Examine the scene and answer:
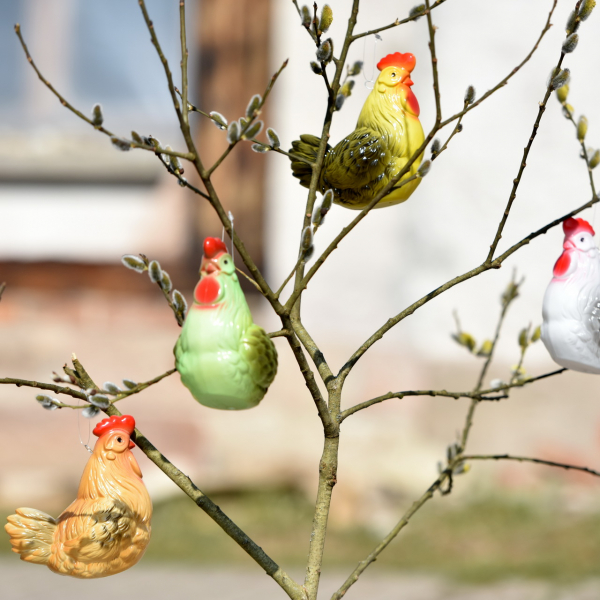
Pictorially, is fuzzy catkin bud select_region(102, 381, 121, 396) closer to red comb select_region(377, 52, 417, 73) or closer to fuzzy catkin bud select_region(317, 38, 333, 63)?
fuzzy catkin bud select_region(317, 38, 333, 63)

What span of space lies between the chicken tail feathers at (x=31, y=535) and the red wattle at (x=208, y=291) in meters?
0.34

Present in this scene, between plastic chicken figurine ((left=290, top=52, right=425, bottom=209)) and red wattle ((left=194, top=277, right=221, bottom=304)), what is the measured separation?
232 mm

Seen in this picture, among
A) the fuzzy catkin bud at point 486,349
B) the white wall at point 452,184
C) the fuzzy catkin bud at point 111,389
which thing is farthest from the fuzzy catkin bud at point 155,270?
the white wall at point 452,184

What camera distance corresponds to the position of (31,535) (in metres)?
0.95

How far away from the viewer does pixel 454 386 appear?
10.8 ft

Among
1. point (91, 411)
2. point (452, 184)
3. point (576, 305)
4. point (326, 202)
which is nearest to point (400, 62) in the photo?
point (326, 202)

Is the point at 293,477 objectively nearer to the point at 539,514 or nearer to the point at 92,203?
the point at 539,514

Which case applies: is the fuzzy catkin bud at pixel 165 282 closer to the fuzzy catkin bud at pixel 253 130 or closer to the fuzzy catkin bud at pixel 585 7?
the fuzzy catkin bud at pixel 253 130

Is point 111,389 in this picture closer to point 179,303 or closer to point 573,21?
point 179,303

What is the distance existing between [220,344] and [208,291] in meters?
0.07

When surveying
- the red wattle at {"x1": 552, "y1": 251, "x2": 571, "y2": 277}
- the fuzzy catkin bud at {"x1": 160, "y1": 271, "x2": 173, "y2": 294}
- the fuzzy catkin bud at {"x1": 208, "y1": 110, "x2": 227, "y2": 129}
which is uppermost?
the fuzzy catkin bud at {"x1": 208, "y1": 110, "x2": 227, "y2": 129}

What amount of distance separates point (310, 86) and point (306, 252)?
8.58 ft

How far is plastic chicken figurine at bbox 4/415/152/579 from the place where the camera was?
0.92 meters

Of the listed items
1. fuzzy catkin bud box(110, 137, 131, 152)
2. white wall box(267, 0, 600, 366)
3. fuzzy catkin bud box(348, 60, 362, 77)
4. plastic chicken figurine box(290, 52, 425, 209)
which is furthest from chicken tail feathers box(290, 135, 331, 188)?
white wall box(267, 0, 600, 366)
